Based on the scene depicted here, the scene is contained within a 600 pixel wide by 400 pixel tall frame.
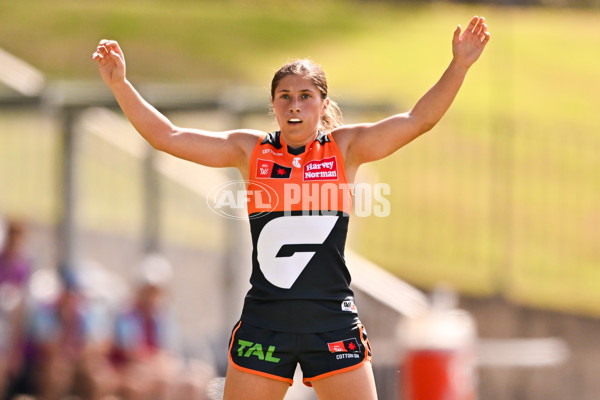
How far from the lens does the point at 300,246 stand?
4246 mm

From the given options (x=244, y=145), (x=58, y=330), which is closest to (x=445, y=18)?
(x=58, y=330)

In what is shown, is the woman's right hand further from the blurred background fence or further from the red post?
the red post

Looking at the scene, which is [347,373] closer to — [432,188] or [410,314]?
[410,314]

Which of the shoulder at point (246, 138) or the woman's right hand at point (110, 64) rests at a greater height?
the woman's right hand at point (110, 64)

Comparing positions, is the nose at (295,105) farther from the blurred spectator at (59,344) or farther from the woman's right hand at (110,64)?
the blurred spectator at (59,344)

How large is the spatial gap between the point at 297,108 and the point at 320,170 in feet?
0.91

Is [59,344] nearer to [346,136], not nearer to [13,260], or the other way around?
[13,260]

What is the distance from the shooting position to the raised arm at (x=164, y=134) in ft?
14.5

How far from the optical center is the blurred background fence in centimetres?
1021

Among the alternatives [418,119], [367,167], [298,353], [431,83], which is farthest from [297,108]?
[431,83]

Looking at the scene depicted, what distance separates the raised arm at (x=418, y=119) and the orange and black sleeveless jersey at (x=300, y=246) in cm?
14

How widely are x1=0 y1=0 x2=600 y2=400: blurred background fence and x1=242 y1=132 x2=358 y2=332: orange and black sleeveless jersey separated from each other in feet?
18.2

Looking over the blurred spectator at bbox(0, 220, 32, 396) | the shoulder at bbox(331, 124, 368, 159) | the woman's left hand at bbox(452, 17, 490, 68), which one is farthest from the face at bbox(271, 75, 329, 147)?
the blurred spectator at bbox(0, 220, 32, 396)

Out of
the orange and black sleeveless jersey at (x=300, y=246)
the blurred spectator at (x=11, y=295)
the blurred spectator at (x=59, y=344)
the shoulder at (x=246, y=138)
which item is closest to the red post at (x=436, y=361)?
the blurred spectator at (x=59, y=344)
